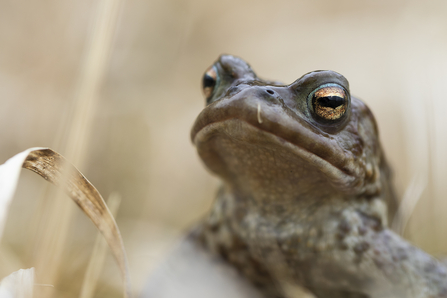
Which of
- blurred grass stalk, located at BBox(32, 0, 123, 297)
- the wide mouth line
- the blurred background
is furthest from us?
the blurred background

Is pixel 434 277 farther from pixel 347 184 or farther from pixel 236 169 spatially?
pixel 236 169

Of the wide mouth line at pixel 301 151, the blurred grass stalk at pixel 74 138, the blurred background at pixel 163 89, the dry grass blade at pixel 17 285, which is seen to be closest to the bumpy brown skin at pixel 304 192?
the wide mouth line at pixel 301 151

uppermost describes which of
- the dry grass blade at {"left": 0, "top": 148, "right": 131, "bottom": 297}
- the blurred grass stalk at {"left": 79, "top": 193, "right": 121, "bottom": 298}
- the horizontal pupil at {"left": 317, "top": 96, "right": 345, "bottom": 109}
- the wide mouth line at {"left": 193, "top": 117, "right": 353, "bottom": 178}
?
the horizontal pupil at {"left": 317, "top": 96, "right": 345, "bottom": 109}

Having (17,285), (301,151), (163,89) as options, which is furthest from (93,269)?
(163,89)

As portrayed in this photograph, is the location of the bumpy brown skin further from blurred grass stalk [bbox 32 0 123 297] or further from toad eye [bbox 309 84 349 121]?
blurred grass stalk [bbox 32 0 123 297]

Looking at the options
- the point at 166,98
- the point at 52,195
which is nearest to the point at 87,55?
the point at 52,195

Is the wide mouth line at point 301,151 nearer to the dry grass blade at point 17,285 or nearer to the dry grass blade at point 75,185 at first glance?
the dry grass blade at point 75,185

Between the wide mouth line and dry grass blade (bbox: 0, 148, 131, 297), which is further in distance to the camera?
the wide mouth line

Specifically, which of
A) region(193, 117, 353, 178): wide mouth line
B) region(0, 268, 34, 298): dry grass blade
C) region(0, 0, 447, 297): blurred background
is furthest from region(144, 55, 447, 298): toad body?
region(0, 268, 34, 298): dry grass blade
